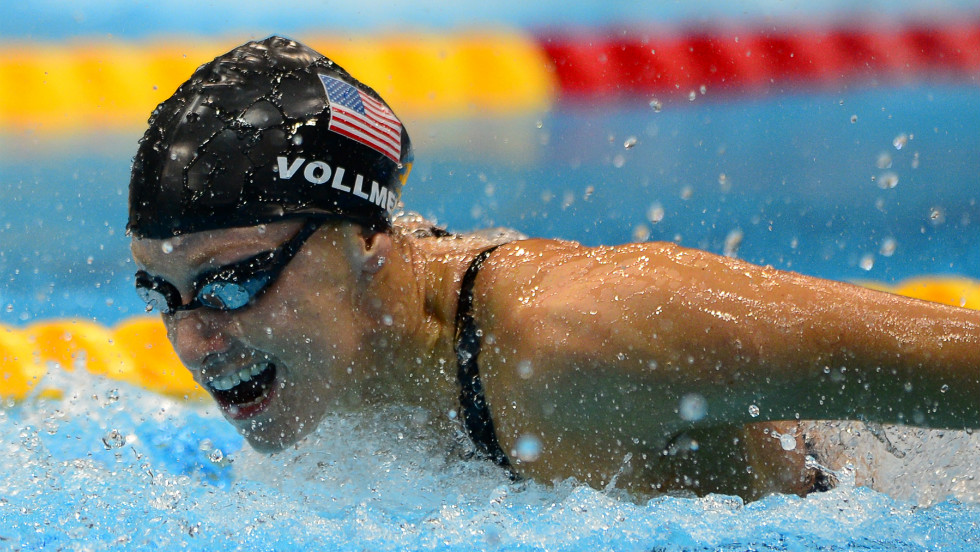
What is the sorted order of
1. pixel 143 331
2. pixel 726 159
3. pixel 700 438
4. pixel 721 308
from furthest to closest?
pixel 726 159
pixel 143 331
pixel 700 438
pixel 721 308

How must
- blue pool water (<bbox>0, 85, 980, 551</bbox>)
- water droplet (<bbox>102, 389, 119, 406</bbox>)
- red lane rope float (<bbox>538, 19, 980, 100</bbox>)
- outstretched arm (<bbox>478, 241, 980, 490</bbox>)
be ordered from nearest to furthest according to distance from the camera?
outstretched arm (<bbox>478, 241, 980, 490</bbox>) → blue pool water (<bbox>0, 85, 980, 551</bbox>) → water droplet (<bbox>102, 389, 119, 406</bbox>) → red lane rope float (<bbox>538, 19, 980, 100</bbox>)

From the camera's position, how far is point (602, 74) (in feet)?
17.9

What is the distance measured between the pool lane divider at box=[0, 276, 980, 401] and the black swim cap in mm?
1815

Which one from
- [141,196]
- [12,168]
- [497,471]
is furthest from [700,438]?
[12,168]

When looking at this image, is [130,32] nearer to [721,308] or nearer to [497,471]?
[497,471]

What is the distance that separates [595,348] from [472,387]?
0.33 metres

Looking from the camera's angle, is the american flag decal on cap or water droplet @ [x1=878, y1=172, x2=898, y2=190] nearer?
the american flag decal on cap

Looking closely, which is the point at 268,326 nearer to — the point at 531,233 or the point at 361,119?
the point at 361,119

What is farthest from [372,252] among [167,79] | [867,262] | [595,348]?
[167,79]

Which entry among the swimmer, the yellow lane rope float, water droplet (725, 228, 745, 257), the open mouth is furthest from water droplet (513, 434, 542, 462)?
the yellow lane rope float

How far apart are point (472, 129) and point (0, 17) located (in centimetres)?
266

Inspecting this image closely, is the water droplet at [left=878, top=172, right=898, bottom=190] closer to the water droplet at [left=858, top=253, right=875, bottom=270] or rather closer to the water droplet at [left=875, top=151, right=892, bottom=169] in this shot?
the water droplet at [left=875, top=151, right=892, bottom=169]

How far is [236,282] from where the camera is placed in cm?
177

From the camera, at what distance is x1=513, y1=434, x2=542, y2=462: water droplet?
1.71 m
